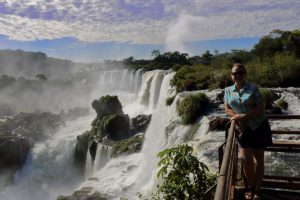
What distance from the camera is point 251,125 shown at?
16.0 feet

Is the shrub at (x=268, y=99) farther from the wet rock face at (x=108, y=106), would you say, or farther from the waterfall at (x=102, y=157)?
the wet rock face at (x=108, y=106)

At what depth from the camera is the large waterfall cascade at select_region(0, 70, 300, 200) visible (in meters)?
13.1

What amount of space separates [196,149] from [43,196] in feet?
73.4

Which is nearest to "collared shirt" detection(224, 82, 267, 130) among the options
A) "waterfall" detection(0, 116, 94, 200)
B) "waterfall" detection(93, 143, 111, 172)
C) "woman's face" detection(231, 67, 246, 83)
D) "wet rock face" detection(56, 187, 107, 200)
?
"woman's face" detection(231, 67, 246, 83)

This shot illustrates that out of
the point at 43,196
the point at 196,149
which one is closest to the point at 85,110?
Result: the point at 43,196

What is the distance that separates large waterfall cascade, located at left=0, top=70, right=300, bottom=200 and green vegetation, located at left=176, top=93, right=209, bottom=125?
37cm

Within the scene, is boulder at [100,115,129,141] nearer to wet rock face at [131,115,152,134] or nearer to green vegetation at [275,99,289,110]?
wet rock face at [131,115,152,134]

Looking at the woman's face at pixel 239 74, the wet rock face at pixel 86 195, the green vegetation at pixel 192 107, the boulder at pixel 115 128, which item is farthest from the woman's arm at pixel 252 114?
the boulder at pixel 115 128

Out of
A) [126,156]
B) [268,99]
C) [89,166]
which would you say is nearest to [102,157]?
[89,166]

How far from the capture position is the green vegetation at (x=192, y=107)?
45.5 ft

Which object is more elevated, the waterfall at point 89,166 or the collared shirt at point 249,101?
the collared shirt at point 249,101

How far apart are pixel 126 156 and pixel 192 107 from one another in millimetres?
7494

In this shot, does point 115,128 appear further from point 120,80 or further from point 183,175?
point 183,175

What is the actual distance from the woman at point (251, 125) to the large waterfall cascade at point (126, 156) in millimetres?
3111
